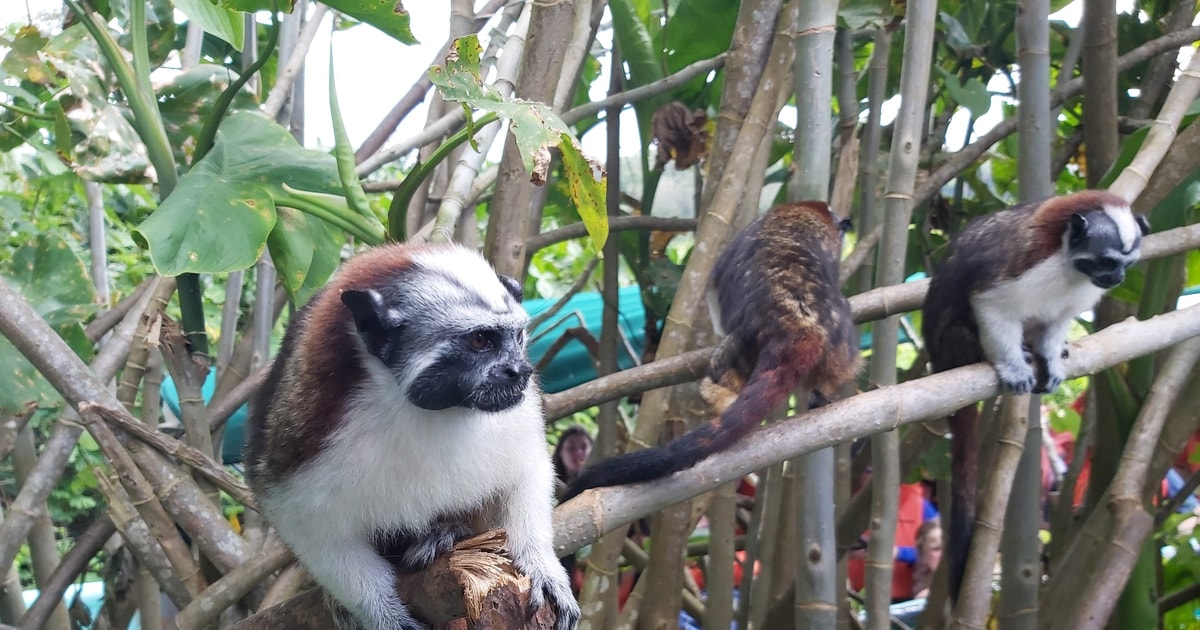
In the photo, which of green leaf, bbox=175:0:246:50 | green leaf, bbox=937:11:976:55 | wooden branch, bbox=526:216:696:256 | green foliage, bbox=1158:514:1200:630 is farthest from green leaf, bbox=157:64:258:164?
green foliage, bbox=1158:514:1200:630

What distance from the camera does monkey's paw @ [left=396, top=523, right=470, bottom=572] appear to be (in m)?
1.91

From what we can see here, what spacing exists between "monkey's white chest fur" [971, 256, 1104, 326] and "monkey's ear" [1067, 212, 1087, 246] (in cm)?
9

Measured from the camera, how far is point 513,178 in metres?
2.64

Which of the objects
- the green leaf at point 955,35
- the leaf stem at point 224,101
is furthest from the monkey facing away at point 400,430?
the green leaf at point 955,35

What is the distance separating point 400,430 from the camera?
1787mm

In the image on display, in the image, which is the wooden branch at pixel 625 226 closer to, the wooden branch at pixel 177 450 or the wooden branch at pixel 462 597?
the wooden branch at pixel 177 450

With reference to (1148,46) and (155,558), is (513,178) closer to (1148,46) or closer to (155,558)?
(155,558)

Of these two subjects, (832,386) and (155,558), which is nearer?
(155,558)

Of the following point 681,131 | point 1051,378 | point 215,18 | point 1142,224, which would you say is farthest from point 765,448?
point 215,18

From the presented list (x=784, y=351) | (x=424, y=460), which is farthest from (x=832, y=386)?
(x=424, y=460)

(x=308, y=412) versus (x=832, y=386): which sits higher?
(x=832, y=386)

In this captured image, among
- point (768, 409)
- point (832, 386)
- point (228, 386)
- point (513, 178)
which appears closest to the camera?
point (768, 409)

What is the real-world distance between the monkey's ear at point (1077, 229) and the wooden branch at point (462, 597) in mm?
1970

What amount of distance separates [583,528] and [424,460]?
0.37 m
